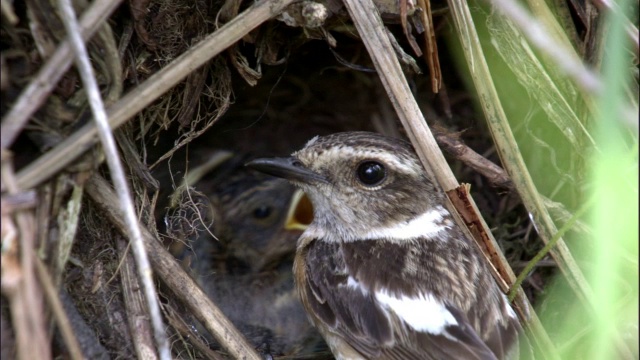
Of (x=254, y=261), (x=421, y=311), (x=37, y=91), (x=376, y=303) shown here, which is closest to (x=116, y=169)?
(x=37, y=91)

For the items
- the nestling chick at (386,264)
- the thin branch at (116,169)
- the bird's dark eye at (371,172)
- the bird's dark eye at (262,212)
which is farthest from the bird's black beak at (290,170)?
the thin branch at (116,169)

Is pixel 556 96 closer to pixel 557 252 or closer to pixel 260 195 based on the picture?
pixel 557 252

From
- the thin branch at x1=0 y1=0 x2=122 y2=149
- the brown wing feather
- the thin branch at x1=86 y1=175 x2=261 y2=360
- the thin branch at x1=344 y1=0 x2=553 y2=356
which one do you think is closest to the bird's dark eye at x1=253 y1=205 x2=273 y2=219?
the brown wing feather

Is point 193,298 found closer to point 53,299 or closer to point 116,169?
point 53,299

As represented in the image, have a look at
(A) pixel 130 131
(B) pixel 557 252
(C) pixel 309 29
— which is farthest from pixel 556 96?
(A) pixel 130 131

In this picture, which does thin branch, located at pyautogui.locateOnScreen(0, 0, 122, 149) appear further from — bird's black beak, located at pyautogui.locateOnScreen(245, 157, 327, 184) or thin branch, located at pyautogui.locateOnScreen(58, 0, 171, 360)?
bird's black beak, located at pyautogui.locateOnScreen(245, 157, 327, 184)

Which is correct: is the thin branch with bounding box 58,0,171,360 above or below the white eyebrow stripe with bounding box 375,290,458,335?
above
